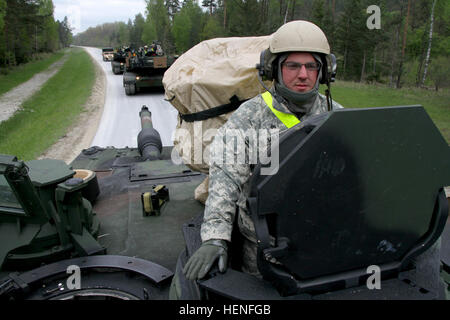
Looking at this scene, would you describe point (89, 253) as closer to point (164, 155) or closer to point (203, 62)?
point (203, 62)

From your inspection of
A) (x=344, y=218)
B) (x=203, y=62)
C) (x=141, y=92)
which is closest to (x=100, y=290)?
(x=344, y=218)

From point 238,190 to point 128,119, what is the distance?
367 inches

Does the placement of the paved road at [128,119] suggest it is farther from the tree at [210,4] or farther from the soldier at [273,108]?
the tree at [210,4]

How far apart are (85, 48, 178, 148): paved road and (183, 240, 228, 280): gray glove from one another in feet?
22.9

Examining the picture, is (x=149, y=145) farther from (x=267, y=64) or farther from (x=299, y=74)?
(x=299, y=74)

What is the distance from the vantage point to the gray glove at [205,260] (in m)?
1.61

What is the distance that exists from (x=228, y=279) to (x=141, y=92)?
15.0m

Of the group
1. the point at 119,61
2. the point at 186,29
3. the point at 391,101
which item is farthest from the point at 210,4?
the point at 391,101

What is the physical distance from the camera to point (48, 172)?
2635 mm

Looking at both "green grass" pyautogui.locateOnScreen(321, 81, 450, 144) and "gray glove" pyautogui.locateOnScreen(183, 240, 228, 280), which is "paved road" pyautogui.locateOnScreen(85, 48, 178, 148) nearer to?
"green grass" pyautogui.locateOnScreen(321, 81, 450, 144)

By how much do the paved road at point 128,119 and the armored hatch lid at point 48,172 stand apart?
5.72m

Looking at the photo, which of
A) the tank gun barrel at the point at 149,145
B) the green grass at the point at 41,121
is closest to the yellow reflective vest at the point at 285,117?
the tank gun barrel at the point at 149,145

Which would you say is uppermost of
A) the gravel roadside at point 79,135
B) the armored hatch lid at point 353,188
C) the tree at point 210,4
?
the tree at point 210,4

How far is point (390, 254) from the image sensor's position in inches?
60.0
